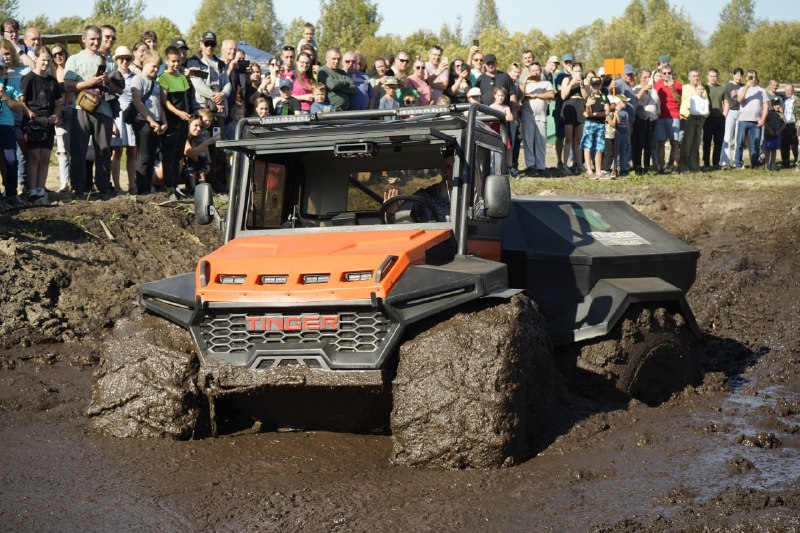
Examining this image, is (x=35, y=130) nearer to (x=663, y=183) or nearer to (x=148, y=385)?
(x=148, y=385)

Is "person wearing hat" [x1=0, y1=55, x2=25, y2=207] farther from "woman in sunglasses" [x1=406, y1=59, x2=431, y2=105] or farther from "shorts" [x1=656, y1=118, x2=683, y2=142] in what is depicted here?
"shorts" [x1=656, y1=118, x2=683, y2=142]

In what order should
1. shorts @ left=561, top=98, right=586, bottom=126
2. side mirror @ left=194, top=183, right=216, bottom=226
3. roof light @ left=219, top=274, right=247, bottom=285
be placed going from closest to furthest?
roof light @ left=219, top=274, right=247, bottom=285
side mirror @ left=194, top=183, right=216, bottom=226
shorts @ left=561, top=98, right=586, bottom=126

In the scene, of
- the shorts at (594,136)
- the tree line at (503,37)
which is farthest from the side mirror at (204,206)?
the tree line at (503,37)

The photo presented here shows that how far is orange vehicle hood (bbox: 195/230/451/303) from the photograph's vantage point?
249 inches

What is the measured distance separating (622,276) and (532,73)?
30.8 feet

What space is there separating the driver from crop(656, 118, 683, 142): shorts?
41.0 feet

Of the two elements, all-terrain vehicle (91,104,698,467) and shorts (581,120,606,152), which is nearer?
all-terrain vehicle (91,104,698,467)

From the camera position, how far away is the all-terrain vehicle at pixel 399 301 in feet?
20.7

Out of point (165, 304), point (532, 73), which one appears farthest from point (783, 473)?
point (532, 73)

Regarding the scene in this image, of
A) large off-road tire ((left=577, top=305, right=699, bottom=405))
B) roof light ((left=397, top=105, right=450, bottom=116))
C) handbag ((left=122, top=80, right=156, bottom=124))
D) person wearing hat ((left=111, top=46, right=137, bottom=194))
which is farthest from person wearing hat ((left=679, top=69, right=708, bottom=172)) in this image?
roof light ((left=397, top=105, right=450, bottom=116))

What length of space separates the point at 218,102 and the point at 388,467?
27.8 ft

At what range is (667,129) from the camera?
1916 centimetres

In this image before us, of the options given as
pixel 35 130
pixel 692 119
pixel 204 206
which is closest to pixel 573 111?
pixel 692 119

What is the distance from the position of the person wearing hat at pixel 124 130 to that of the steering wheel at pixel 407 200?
21.0 feet
